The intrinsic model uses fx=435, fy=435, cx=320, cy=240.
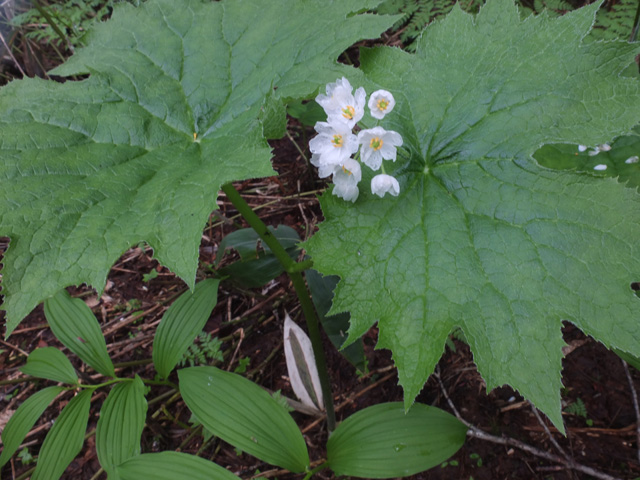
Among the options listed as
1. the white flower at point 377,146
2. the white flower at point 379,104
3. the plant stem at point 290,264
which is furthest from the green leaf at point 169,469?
the white flower at point 379,104

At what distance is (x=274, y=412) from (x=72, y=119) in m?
1.34

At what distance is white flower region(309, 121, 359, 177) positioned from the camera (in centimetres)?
130

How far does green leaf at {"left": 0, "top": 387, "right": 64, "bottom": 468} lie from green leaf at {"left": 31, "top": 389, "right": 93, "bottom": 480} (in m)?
0.15

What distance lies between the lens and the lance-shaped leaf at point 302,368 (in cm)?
227

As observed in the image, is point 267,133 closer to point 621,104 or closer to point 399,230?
point 399,230

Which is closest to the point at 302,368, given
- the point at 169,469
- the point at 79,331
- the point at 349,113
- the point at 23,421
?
the point at 169,469

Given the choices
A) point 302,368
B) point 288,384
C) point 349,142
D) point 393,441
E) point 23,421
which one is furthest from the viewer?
point 288,384

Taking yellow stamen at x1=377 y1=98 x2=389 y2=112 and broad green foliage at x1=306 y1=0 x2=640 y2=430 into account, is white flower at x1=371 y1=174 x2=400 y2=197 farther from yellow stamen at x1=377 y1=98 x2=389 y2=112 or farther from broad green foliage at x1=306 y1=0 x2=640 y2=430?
yellow stamen at x1=377 y1=98 x2=389 y2=112

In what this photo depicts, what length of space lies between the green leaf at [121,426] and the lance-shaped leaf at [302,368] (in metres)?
0.76

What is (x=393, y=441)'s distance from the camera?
66.4 inches

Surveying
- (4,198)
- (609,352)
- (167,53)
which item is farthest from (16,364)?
(609,352)

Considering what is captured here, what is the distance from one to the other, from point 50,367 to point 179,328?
637mm

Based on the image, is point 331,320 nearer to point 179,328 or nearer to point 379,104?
point 179,328

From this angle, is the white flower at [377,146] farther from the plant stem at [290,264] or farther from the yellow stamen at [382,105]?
the plant stem at [290,264]
